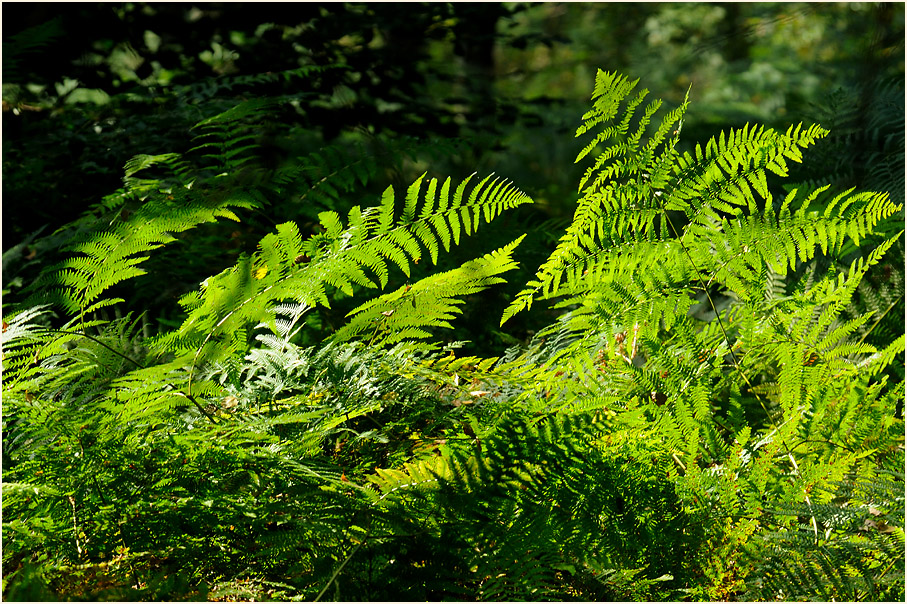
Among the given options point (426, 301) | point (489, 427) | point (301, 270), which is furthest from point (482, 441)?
point (301, 270)

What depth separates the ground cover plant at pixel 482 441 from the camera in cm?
97

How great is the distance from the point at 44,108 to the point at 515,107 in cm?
201

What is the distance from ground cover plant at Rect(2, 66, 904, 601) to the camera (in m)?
0.97

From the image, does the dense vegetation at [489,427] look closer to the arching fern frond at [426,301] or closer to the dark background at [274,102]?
the arching fern frond at [426,301]

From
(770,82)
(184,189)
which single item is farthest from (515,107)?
(770,82)

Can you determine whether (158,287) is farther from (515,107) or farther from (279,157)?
(515,107)

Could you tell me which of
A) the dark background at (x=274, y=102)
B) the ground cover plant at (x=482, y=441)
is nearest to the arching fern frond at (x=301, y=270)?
the ground cover plant at (x=482, y=441)

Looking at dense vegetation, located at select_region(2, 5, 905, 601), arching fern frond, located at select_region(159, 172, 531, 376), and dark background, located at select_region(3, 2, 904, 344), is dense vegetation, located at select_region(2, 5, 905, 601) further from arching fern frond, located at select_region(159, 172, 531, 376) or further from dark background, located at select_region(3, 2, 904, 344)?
dark background, located at select_region(3, 2, 904, 344)

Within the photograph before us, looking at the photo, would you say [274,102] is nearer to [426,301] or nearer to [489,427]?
[426,301]

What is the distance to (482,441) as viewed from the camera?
1033 millimetres

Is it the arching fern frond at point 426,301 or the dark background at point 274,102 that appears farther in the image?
the dark background at point 274,102

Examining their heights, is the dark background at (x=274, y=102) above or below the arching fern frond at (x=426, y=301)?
above

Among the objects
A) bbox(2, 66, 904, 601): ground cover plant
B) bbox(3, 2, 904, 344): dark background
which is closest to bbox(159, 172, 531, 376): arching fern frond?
bbox(2, 66, 904, 601): ground cover plant

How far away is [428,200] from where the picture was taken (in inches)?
50.7
